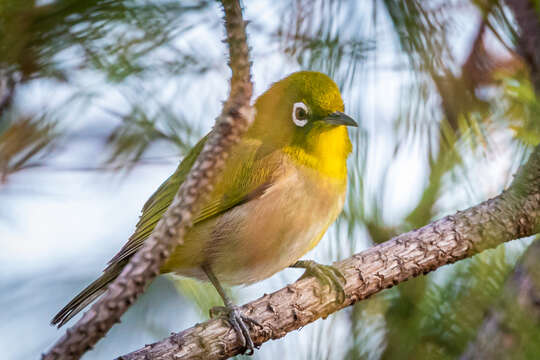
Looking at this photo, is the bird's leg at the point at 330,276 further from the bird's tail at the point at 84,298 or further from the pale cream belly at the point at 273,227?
the bird's tail at the point at 84,298

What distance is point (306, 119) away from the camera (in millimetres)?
2752

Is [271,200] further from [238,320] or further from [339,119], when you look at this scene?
[238,320]

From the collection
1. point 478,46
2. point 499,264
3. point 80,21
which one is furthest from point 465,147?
point 80,21

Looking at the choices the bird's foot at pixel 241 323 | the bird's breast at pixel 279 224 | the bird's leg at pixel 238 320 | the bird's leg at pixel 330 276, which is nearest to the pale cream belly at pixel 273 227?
the bird's breast at pixel 279 224

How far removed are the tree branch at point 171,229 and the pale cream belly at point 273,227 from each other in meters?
1.16

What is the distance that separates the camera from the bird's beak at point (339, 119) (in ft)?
7.84

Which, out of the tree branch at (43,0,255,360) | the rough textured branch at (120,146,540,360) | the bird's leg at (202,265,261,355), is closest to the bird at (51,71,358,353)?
the bird's leg at (202,265,261,355)

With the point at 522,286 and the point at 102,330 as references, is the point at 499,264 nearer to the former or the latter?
the point at 522,286

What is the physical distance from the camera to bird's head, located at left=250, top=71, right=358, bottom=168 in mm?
2660

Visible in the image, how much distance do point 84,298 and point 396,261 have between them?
1.31m

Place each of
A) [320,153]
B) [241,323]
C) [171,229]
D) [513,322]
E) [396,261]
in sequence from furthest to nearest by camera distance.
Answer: [320,153] < [396,261] < [241,323] < [171,229] < [513,322]

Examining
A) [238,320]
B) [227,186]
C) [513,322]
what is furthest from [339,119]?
[513,322]

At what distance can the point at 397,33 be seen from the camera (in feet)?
6.17

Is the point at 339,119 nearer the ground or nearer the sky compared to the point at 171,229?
nearer the sky
